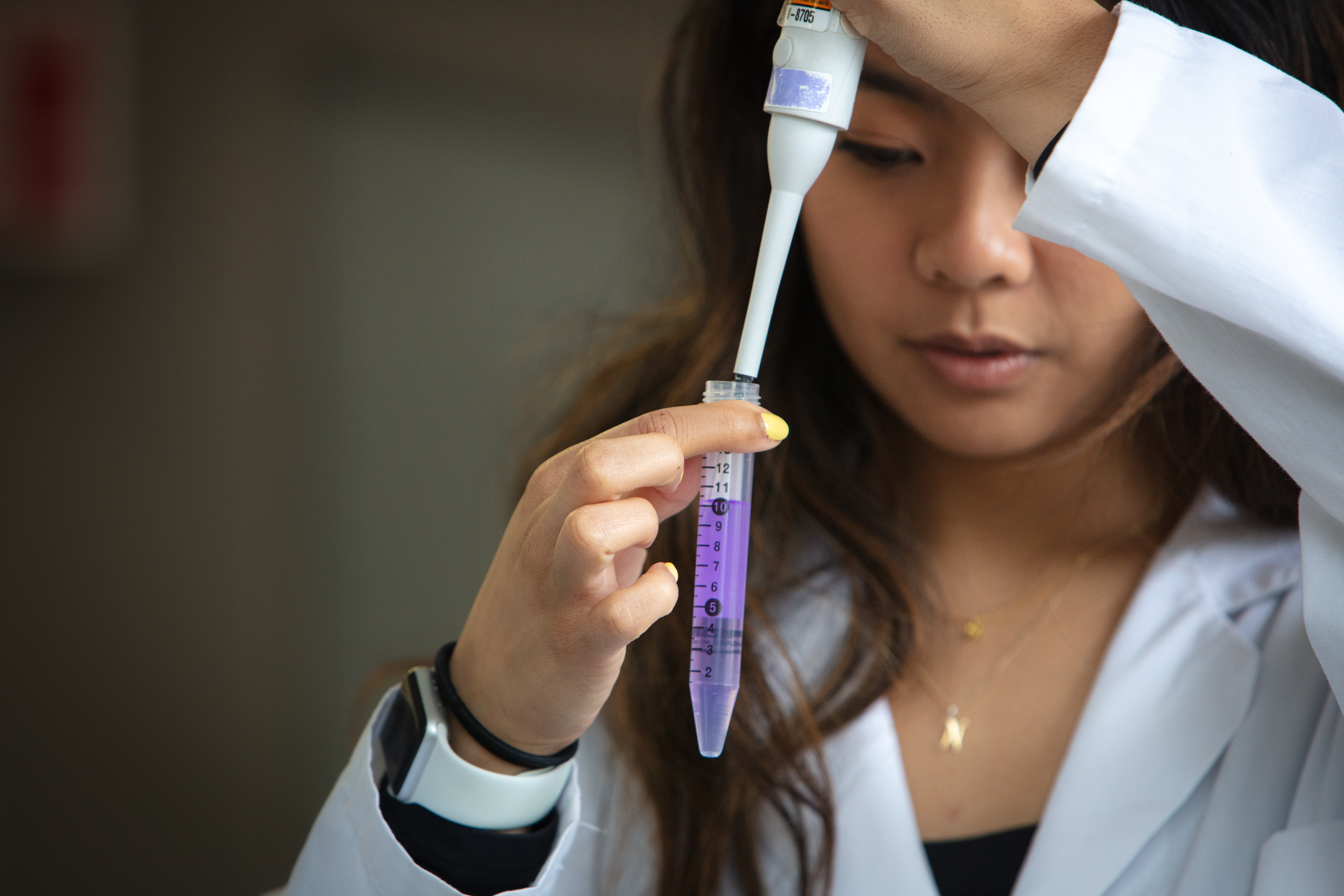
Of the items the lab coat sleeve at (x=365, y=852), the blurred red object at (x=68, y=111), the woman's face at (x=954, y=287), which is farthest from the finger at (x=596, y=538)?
the blurred red object at (x=68, y=111)

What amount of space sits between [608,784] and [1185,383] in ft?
2.13

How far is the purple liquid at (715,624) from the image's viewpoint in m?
0.73

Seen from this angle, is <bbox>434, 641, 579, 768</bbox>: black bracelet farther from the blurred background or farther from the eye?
the blurred background

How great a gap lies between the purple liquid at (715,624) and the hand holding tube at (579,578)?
0.04m

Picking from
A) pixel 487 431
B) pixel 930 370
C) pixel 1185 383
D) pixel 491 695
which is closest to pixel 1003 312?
pixel 930 370

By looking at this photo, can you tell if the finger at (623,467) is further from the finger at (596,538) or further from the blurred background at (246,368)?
the blurred background at (246,368)

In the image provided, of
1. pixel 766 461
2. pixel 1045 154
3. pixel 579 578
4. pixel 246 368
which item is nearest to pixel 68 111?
pixel 246 368

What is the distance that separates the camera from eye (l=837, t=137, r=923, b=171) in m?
0.88

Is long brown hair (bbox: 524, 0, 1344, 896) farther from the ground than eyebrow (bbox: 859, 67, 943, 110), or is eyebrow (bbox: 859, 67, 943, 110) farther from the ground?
eyebrow (bbox: 859, 67, 943, 110)

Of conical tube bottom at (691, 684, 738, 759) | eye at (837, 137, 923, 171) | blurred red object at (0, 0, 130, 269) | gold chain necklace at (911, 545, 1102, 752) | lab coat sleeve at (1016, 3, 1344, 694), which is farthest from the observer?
blurred red object at (0, 0, 130, 269)

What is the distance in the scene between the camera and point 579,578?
2.21ft

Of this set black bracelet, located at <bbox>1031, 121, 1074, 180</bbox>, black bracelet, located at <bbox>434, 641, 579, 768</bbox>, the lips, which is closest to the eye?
the lips

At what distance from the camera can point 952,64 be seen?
0.60 meters

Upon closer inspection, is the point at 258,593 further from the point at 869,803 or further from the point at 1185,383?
the point at 1185,383
